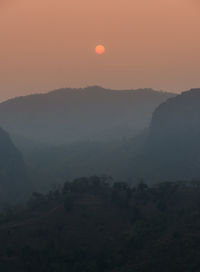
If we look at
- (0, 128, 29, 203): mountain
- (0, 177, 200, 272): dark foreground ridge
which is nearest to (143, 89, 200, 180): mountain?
(0, 128, 29, 203): mountain

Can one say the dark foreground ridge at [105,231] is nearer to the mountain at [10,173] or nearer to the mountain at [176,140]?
the mountain at [10,173]

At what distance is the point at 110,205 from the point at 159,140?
319 ft

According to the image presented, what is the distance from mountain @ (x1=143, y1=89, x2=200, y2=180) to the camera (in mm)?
145750

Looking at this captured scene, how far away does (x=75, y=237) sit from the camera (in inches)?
2704

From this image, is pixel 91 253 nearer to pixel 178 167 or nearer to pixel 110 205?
pixel 110 205

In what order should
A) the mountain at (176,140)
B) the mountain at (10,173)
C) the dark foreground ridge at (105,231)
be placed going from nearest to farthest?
the dark foreground ridge at (105,231)
the mountain at (10,173)
the mountain at (176,140)

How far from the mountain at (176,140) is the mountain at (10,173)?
125 feet

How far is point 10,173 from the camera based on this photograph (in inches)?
5901

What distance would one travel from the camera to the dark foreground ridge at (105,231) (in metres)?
62.0

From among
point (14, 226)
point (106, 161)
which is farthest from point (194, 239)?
point (106, 161)

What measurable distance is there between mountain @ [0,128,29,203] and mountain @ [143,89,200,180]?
38.1m

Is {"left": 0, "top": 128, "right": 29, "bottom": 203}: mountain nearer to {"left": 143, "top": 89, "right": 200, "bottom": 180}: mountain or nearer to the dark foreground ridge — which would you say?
{"left": 143, "top": 89, "right": 200, "bottom": 180}: mountain

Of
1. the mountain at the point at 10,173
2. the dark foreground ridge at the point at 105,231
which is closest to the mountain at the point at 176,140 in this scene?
the mountain at the point at 10,173

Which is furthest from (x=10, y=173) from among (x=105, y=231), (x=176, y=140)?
(x=105, y=231)
